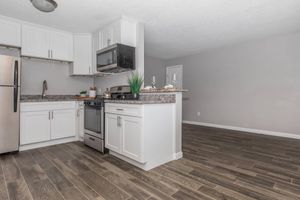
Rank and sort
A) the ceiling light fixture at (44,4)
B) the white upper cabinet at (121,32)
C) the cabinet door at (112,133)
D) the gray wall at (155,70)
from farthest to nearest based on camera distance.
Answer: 1. the gray wall at (155,70)
2. the white upper cabinet at (121,32)
3. the cabinet door at (112,133)
4. the ceiling light fixture at (44,4)

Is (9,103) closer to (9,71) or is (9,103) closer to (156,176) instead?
(9,71)

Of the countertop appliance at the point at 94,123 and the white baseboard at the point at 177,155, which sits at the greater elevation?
the countertop appliance at the point at 94,123

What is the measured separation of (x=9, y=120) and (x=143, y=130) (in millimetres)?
2279

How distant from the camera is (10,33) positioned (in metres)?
3.01

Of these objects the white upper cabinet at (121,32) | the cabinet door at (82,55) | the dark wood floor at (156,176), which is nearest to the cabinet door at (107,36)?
the white upper cabinet at (121,32)

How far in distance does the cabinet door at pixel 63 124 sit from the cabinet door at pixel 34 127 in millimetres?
104

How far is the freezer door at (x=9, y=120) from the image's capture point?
2.70m

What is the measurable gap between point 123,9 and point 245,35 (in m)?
2.97

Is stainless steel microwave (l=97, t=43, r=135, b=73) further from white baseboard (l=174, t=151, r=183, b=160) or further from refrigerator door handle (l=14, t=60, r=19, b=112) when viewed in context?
white baseboard (l=174, t=151, r=183, b=160)

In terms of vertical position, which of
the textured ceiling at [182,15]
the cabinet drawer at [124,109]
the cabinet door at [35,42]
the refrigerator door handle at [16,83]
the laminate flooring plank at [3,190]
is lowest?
the laminate flooring plank at [3,190]

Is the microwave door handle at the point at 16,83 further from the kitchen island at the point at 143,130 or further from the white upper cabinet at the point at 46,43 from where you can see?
the kitchen island at the point at 143,130

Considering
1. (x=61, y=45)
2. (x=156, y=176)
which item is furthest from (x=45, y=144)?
(x=156, y=176)

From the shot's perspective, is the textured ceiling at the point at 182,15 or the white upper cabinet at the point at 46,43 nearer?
the textured ceiling at the point at 182,15

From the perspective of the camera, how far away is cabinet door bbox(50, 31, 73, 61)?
138 inches
